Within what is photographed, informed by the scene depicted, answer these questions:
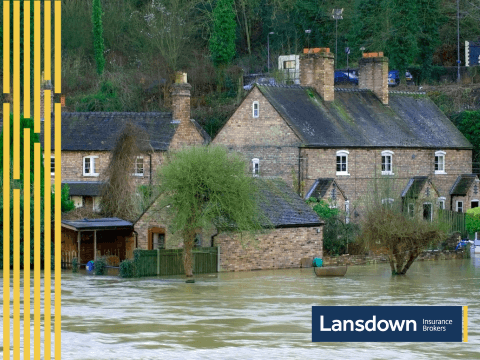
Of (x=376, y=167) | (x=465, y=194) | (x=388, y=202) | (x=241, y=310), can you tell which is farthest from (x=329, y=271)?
(x=465, y=194)

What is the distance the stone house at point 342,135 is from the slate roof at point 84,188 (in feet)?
Answer: 23.6

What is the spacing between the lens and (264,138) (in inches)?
1921

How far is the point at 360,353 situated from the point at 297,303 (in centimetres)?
843

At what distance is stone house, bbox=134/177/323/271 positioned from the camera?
126ft

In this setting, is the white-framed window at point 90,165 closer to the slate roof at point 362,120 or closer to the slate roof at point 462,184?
the slate roof at point 362,120

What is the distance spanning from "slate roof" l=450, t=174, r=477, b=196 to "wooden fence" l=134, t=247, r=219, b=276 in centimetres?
1952

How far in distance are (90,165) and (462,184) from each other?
71.5ft

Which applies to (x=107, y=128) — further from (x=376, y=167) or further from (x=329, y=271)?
(x=329, y=271)

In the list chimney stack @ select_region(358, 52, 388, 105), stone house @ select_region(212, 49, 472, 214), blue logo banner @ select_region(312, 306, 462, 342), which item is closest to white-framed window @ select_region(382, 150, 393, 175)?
stone house @ select_region(212, 49, 472, 214)

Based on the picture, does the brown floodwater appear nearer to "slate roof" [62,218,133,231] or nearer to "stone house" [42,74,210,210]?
"slate roof" [62,218,133,231]

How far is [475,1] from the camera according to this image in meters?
70.1

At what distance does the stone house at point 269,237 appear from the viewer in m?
38.4

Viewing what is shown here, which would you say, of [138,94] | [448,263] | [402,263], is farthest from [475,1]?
[402,263]

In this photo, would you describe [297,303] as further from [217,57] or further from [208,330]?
[217,57]
